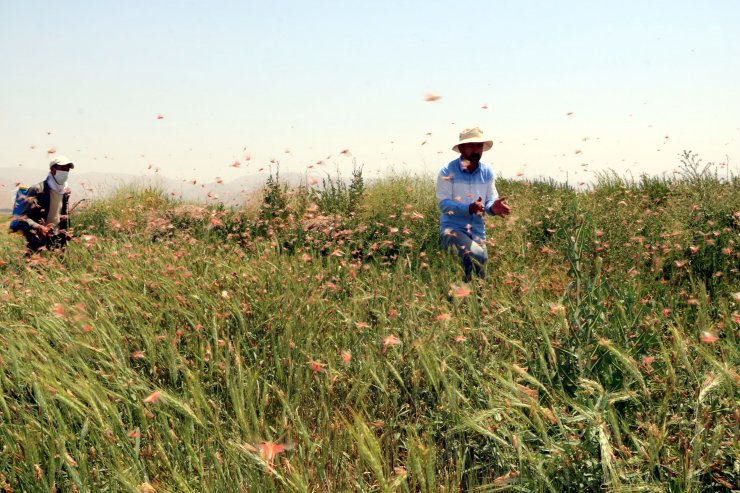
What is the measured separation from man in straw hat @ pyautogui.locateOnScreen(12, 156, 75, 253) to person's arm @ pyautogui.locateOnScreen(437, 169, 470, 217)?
490 cm

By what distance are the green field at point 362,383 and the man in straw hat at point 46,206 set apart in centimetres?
232

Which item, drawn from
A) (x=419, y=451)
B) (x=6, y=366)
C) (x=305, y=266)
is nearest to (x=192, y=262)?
(x=305, y=266)

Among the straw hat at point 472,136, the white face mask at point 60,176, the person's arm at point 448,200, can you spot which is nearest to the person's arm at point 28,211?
the white face mask at point 60,176

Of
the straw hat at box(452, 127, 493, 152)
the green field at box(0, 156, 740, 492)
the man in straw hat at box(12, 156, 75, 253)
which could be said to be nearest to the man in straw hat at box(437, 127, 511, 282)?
the straw hat at box(452, 127, 493, 152)

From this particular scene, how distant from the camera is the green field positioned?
1749 millimetres

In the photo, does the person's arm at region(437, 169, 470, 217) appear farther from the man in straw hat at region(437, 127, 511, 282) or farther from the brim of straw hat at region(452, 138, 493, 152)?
the brim of straw hat at region(452, 138, 493, 152)

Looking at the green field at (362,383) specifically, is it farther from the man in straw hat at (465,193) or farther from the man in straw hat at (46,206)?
the man in straw hat at (46,206)

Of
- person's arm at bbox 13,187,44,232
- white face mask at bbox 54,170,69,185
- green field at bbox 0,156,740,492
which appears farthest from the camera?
white face mask at bbox 54,170,69,185

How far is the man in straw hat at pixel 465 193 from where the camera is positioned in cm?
495

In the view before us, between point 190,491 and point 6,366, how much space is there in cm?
145

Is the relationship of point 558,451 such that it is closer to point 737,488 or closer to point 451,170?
point 737,488

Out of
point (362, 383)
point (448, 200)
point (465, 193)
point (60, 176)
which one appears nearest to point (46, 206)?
point (60, 176)

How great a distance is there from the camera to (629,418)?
2.05 meters

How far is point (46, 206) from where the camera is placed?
7.23 metres
